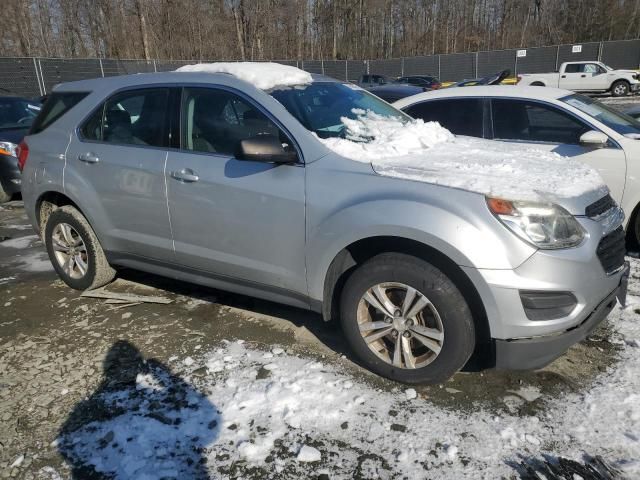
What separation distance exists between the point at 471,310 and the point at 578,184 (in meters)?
0.96

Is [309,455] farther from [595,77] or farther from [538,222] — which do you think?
[595,77]

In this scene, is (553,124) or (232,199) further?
(553,124)

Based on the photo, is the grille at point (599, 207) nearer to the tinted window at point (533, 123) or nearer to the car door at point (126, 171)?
the tinted window at point (533, 123)

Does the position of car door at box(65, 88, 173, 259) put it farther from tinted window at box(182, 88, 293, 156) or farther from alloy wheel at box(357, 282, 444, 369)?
alloy wheel at box(357, 282, 444, 369)

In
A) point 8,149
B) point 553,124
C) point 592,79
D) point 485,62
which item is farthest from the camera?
point 485,62

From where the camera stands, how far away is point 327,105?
3568 millimetres

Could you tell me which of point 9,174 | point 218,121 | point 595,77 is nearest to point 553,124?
point 218,121

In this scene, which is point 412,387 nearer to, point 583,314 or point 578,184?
point 583,314

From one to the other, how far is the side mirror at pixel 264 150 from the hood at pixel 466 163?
281 millimetres

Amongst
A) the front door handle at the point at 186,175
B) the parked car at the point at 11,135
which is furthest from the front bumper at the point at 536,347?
the parked car at the point at 11,135

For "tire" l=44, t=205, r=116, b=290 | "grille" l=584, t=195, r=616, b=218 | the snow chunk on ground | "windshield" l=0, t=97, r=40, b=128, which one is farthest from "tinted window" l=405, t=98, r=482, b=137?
"windshield" l=0, t=97, r=40, b=128

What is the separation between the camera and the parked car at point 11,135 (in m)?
7.39

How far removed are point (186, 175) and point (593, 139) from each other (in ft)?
11.5

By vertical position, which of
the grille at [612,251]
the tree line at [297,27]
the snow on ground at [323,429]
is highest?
the tree line at [297,27]
